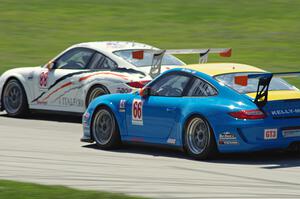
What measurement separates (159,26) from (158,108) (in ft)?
59.9

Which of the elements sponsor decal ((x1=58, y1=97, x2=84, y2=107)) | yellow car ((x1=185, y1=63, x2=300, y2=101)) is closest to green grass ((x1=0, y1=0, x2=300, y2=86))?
sponsor decal ((x1=58, y1=97, x2=84, y2=107))

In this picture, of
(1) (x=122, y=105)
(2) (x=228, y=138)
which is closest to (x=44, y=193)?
(2) (x=228, y=138)

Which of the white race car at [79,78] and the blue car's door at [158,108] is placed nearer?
the blue car's door at [158,108]

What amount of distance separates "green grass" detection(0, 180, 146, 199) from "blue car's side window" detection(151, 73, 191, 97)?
370 cm

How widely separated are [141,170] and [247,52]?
1553 cm

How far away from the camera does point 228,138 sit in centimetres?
1270

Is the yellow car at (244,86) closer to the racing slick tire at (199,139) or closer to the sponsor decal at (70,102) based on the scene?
the racing slick tire at (199,139)

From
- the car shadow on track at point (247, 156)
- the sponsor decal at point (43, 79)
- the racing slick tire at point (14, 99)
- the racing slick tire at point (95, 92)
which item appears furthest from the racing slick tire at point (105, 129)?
the racing slick tire at point (14, 99)

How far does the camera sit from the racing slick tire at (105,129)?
14398mm

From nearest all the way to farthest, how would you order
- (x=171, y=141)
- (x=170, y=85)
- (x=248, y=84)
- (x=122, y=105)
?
(x=248, y=84)
(x=171, y=141)
(x=170, y=85)
(x=122, y=105)

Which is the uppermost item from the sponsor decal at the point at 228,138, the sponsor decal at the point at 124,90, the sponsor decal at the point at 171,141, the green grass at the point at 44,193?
the sponsor decal at the point at 124,90

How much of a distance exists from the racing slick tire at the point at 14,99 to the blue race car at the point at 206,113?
458 centimetres

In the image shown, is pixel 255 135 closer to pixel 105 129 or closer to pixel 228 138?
pixel 228 138

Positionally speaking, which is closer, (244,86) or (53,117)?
(244,86)
